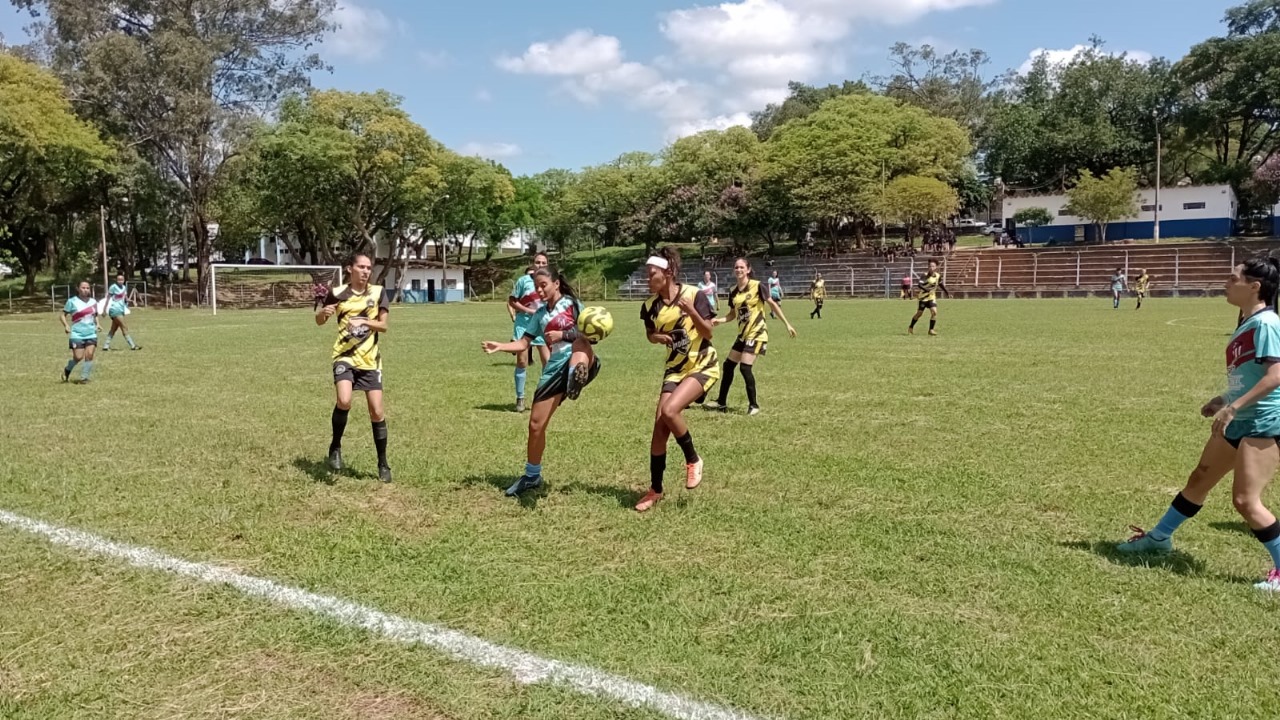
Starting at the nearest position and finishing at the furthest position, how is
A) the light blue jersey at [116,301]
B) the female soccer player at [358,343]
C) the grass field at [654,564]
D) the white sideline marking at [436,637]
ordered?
1. the white sideline marking at [436,637]
2. the grass field at [654,564]
3. the female soccer player at [358,343]
4. the light blue jersey at [116,301]

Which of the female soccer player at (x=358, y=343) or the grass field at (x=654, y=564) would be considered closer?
the grass field at (x=654, y=564)

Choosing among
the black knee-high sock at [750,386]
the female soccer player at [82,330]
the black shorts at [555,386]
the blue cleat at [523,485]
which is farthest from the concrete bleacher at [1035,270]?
the black shorts at [555,386]

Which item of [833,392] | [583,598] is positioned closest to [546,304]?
[583,598]

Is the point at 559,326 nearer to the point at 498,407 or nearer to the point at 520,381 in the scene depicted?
the point at 520,381

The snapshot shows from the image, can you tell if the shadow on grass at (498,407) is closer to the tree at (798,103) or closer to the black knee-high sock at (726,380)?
the black knee-high sock at (726,380)

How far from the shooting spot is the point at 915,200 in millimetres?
56344

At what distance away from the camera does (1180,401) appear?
36.9 feet

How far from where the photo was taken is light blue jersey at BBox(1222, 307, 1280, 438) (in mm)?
4672

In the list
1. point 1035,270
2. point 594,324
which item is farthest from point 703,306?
point 1035,270

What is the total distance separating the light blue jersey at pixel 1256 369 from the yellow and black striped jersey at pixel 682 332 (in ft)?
10.6

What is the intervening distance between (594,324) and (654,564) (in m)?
1.95

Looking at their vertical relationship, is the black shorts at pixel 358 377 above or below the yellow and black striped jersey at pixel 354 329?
below

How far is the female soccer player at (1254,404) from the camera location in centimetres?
468

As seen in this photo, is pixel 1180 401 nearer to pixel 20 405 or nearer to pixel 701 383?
pixel 701 383
